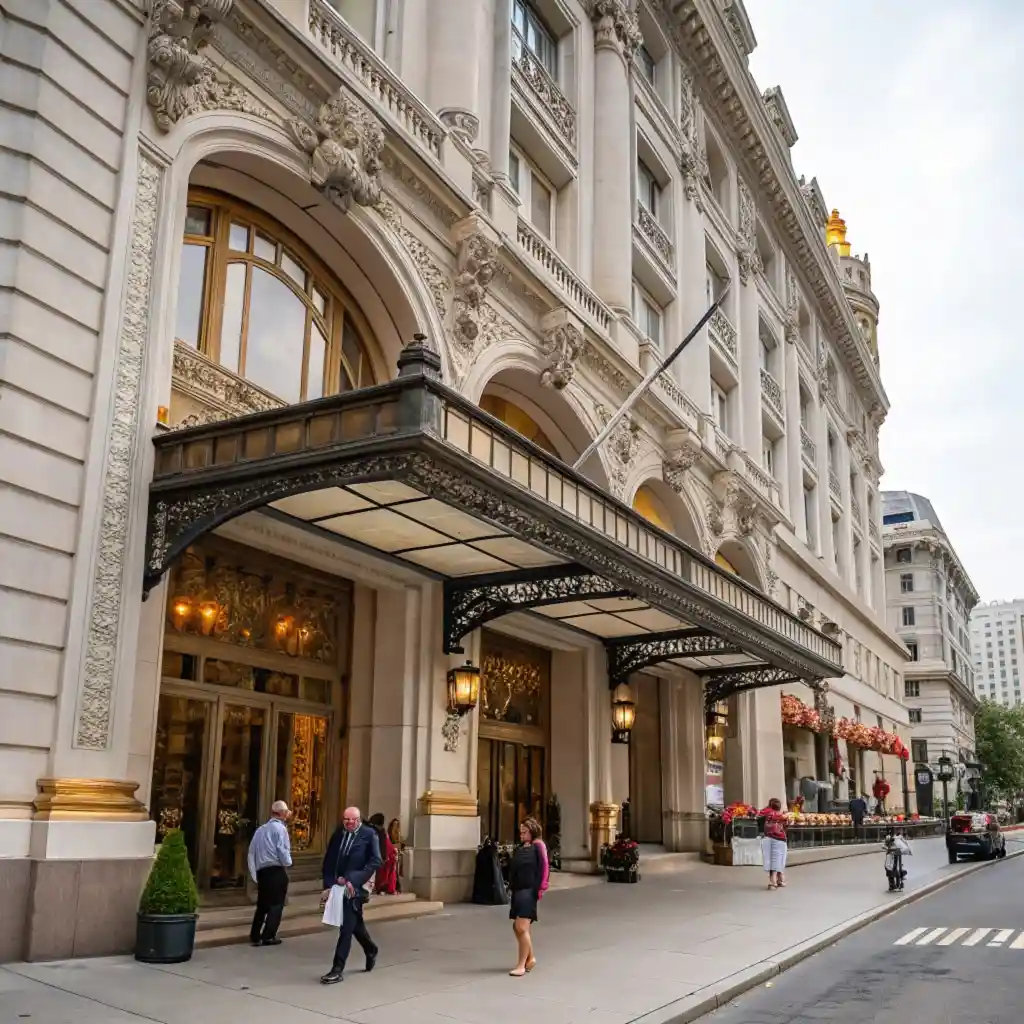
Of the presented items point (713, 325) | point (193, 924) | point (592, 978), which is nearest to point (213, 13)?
point (193, 924)

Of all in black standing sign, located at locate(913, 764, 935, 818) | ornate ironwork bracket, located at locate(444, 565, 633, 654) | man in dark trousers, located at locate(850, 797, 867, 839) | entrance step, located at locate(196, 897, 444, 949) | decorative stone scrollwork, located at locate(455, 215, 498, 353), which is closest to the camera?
entrance step, located at locate(196, 897, 444, 949)

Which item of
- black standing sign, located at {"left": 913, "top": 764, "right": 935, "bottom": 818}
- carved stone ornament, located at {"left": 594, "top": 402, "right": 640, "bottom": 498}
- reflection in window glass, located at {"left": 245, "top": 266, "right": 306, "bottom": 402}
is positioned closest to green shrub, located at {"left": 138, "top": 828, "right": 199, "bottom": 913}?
reflection in window glass, located at {"left": 245, "top": 266, "right": 306, "bottom": 402}

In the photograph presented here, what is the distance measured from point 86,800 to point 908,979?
891 centimetres

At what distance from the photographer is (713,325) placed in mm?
33969

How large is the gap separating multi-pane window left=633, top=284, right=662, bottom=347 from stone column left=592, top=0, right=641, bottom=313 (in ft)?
6.11

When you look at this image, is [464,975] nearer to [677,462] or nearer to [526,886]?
[526,886]

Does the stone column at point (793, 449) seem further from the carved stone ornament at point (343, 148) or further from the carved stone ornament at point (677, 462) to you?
the carved stone ornament at point (343, 148)

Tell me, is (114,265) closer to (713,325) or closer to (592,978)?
(592,978)

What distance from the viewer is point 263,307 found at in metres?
15.7

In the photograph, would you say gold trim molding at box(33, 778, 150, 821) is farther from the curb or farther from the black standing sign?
the black standing sign

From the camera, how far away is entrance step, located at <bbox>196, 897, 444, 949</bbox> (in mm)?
12383

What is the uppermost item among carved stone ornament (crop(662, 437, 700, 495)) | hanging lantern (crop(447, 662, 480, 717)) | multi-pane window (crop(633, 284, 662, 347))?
multi-pane window (crop(633, 284, 662, 347))

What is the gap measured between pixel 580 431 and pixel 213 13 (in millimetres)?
11916

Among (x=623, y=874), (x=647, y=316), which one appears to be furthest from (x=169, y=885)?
(x=647, y=316)
